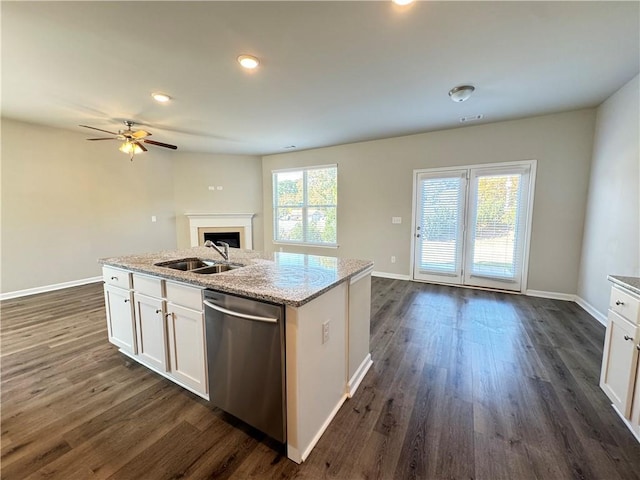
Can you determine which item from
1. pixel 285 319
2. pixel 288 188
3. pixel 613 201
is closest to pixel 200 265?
pixel 285 319

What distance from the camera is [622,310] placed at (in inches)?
68.3

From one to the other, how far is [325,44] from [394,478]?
9.59 ft

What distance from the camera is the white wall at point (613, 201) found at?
2.71 meters

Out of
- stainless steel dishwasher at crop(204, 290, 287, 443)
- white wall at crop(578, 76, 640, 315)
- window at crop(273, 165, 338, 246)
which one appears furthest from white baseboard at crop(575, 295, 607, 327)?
window at crop(273, 165, 338, 246)

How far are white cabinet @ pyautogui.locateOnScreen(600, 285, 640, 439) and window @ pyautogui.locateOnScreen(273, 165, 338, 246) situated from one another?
14.2 feet

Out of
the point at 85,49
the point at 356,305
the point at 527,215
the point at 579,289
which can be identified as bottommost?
the point at 579,289

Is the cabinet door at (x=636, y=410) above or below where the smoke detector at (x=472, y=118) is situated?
below

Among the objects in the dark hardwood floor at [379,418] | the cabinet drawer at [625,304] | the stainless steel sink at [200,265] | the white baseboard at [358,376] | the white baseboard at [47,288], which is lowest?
the dark hardwood floor at [379,418]

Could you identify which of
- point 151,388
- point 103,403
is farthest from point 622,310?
point 103,403

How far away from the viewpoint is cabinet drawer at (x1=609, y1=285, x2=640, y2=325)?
1.61 metres

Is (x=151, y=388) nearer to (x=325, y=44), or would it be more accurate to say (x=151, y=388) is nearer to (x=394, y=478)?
(x=394, y=478)

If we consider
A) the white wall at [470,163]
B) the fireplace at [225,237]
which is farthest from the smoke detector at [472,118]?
the fireplace at [225,237]

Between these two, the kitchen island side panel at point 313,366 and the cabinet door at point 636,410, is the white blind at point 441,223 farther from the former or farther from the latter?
the kitchen island side panel at point 313,366

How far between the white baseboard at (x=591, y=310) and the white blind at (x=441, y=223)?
153 cm
